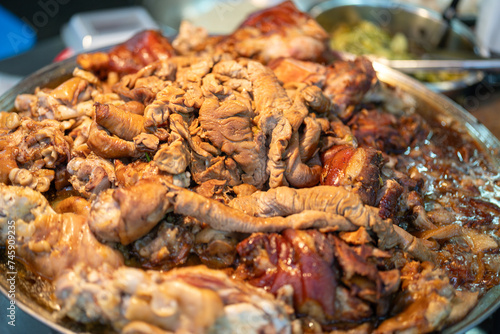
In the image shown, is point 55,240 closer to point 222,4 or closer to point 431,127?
point 431,127

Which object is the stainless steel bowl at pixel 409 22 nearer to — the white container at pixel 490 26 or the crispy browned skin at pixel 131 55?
the white container at pixel 490 26

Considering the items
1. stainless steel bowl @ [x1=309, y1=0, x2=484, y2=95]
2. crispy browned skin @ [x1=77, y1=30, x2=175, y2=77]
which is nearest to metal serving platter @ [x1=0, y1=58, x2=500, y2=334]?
crispy browned skin @ [x1=77, y1=30, x2=175, y2=77]

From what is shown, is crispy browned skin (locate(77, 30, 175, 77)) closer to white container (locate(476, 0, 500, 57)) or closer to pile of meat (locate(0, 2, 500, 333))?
pile of meat (locate(0, 2, 500, 333))

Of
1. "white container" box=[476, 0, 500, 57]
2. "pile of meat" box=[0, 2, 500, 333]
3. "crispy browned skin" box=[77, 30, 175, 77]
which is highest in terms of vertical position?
"crispy browned skin" box=[77, 30, 175, 77]

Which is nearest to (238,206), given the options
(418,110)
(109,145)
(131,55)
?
(109,145)

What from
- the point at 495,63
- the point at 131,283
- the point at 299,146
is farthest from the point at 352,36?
the point at 131,283

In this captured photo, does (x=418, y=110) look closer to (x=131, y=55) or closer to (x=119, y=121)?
(x=131, y=55)
